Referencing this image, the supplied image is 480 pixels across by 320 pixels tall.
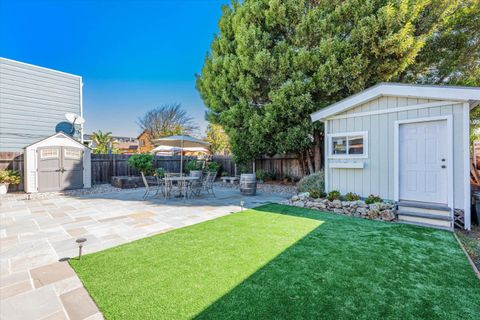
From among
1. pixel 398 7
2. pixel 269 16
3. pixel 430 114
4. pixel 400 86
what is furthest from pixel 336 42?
pixel 430 114

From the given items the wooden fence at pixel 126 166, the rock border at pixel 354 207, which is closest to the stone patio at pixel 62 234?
the rock border at pixel 354 207

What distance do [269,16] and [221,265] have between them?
31.6 feet

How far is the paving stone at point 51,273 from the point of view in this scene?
2504 millimetres

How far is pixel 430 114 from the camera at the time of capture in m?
5.00

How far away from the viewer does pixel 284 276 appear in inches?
102

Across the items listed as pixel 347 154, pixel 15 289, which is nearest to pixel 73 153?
pixel 15 289

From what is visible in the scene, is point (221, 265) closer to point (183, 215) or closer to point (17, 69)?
point (183, 215)

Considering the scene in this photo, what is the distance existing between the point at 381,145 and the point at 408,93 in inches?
51.7

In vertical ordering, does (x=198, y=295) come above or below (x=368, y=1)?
below

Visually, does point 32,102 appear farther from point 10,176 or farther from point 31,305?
point 31,305

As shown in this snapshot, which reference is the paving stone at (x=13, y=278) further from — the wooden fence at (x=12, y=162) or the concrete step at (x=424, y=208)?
the wooden fence at (x=12, y=162)

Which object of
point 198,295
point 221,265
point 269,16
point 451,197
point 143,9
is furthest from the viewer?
point 143,9

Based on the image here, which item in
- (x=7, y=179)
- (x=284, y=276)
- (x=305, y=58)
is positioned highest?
(x=305, y=58)

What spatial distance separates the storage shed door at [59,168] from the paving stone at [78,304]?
336 inches
